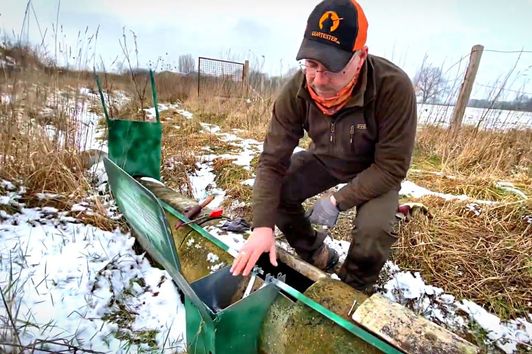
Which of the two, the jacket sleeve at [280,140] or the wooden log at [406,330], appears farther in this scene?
the jacket sleeve at [280,140]

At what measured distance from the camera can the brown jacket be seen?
4.58 ft

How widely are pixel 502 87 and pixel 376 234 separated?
387 cm

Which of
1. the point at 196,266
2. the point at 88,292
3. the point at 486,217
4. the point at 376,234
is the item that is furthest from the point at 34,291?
the point at 486,217

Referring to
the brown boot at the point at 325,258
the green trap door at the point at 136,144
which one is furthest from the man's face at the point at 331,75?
the green trap door at the point at 136,144

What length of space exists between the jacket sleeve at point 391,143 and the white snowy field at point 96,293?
26.1 inches

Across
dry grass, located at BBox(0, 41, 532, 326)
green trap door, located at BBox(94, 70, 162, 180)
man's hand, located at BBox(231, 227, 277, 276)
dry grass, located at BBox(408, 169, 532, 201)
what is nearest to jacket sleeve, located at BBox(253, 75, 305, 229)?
man's hand, located at BBox(231, 227, 277, 276)

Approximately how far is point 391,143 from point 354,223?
437mm

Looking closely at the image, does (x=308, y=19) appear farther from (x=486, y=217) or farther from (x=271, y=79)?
(x=271, y=79)

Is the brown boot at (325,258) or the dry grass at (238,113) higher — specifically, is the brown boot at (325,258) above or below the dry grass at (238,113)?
below

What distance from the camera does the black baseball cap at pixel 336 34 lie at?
46.8 inches

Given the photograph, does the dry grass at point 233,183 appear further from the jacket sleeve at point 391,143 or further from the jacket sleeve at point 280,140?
the jacket sleeve at point 391,143

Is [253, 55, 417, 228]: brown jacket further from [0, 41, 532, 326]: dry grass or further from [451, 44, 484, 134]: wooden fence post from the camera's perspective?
[451, 44, 484, 134]: wooden fence post

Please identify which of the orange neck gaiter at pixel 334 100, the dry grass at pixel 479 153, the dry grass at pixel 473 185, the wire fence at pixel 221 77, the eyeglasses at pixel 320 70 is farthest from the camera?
the wire fence at pixel 221 77

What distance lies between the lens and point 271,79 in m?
7.31
